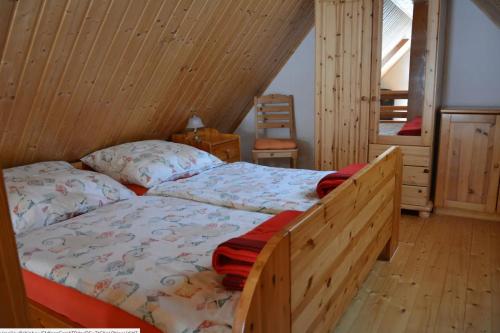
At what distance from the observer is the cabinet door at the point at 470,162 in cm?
321

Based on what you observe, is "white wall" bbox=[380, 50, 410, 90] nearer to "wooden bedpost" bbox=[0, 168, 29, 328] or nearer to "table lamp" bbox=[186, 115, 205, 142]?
"table lamp" bbox=[186, 115, 205, 142]

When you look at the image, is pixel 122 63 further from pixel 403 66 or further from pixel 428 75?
pixel 428 75

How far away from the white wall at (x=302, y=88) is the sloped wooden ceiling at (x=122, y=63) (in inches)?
6.0

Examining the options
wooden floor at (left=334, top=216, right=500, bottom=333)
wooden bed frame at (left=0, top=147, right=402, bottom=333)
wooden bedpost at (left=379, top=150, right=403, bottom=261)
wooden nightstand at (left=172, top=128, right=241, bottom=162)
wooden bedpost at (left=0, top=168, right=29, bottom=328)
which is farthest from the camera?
wooden nightstand at (left=172, top=128, right=241, bottom=162)

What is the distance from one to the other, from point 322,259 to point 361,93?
225cm

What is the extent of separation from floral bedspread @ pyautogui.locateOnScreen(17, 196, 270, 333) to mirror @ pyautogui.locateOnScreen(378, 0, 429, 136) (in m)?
1.92

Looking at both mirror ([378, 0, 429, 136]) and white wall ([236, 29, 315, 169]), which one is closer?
mirror ([378, 0, 429, 136])

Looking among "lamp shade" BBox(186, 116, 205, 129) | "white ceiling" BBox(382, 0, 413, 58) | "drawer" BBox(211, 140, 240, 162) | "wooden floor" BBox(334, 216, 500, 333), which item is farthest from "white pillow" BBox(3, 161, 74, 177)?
"white ceiling" BBox(382, 0, 413, 58)

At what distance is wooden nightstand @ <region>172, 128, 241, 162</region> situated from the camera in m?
3.61

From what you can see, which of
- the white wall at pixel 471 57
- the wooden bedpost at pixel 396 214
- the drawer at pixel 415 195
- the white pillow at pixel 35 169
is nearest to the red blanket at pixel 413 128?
the drawer at pixel 415 195

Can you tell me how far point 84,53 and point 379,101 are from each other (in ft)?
7.61

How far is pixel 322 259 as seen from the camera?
1.53 m

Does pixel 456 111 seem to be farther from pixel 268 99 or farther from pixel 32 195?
pixel 32 195

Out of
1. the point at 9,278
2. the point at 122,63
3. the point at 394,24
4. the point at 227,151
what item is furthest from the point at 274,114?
the point at 9,278
